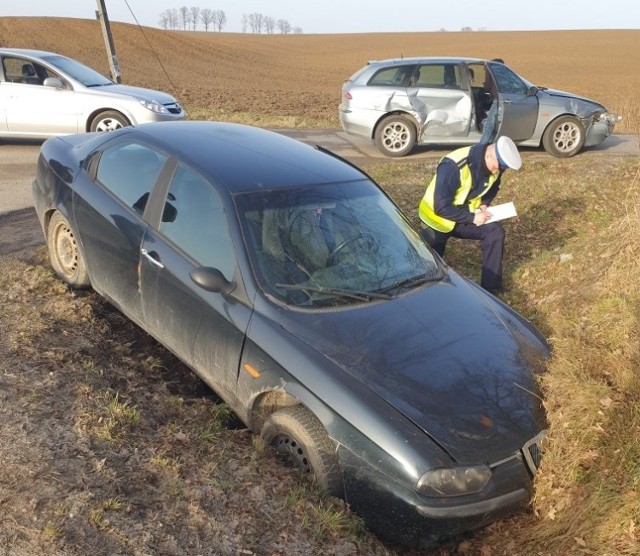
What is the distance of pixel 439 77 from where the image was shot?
41.1 ft

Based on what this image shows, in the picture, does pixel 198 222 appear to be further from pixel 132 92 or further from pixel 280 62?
pixel 280 62

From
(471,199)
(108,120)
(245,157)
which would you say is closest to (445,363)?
(245,157)

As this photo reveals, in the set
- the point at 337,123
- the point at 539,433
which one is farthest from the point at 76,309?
the point at 337,123

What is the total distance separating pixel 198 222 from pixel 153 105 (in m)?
8.13

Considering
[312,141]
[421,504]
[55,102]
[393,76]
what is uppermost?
[393,76]

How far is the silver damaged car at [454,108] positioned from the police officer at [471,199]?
20.9 ft

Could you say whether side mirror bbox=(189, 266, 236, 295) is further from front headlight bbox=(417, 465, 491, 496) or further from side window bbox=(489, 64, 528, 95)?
side window bbox=(489, 64, 528, 95)

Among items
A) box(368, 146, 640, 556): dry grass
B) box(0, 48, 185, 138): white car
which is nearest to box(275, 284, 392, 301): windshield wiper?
box(368, 146, 640, 556): dry grass

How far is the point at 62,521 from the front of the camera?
2.98m

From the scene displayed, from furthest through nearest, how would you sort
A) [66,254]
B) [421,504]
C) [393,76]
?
[393,76]
[66,254]
[421,504]

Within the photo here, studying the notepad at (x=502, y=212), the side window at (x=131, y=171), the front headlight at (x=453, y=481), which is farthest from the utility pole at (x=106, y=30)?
the front headlight at (x=453, y=481)

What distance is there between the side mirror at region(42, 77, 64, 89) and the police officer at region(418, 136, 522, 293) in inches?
307

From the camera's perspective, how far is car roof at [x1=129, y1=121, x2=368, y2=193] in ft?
14.4

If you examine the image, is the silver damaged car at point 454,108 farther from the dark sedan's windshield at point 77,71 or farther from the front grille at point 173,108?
the dark sedan's windshield at point 77,71
